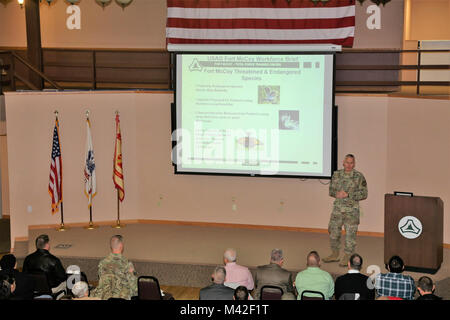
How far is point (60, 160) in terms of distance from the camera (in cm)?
940

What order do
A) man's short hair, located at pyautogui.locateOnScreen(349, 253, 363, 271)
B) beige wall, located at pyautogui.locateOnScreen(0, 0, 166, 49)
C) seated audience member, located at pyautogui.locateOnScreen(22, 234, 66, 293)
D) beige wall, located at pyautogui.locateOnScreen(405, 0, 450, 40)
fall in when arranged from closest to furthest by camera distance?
1. man's short hair, located at pyautogui.locateOnScreen(349, 253, 363, 271)
2. seated audience member, located at pyautogui.locateOnScreen(22, 234, 66, 293)
3. beige wall, located at pyautogui.locateOnScreen(405, 0, 450, 40)
4. beige wall, located at pyautogui.locateOnScreen(0, 0, 166, 49)

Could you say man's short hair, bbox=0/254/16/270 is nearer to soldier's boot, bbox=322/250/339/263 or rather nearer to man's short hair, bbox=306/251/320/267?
man's short hair, bbox=306/251/320/267

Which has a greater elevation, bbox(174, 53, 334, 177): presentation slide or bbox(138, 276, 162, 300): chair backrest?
bbox(174, 53, 334, 177): presentation slide

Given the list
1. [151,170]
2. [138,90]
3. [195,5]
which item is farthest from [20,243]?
[195,5]

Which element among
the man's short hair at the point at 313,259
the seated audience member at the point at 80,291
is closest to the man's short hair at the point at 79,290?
the seated audience member at the point at 80,291

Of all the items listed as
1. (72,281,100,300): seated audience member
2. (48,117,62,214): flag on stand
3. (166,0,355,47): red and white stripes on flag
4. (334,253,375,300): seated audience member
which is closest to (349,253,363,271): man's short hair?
(334,253,375,300): seated audience member

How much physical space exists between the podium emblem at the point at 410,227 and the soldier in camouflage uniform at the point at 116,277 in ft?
10.8

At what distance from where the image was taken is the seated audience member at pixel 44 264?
6523 millimetres

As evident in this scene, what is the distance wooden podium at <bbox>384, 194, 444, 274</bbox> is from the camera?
23.0 ft

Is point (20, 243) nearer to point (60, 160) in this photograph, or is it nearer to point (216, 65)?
point (60, 160)

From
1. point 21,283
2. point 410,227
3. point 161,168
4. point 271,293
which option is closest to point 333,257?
point 410,227

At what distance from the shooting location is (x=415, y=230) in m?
7.08

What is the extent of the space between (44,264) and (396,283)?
3.78m

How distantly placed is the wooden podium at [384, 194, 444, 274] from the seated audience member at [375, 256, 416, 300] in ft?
5.62
